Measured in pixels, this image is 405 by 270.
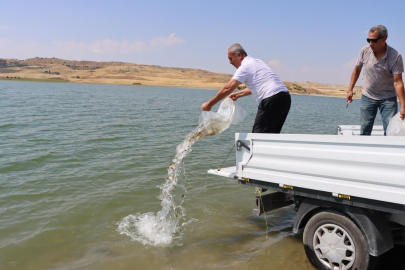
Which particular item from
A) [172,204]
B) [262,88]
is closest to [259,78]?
[262,88]

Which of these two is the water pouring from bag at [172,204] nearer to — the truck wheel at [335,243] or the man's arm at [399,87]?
the truck wheel at [335,243]

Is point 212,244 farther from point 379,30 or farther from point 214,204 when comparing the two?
point 379,30

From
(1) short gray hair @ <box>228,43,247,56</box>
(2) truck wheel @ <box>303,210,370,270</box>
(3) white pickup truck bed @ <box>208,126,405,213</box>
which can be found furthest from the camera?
(1) short gray hair @ <box>228,43,247,56</box>

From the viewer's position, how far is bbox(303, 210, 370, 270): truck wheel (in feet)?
10.7

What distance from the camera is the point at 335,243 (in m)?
3.49

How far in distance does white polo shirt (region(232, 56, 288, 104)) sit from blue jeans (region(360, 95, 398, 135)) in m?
1.50

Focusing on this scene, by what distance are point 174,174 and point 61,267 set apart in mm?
2220

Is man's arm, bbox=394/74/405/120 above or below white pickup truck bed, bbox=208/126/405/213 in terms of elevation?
above

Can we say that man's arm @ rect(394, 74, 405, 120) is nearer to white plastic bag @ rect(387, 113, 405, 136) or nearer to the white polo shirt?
white plastic bag @ rect(387, 113, 405, 136)

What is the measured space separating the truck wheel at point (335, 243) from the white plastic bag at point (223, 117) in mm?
1938

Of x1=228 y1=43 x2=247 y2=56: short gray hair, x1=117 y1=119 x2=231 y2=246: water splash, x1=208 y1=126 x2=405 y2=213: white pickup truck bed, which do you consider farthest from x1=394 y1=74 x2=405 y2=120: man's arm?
x1=117 y1=119 x2=231 y2=246: water splash

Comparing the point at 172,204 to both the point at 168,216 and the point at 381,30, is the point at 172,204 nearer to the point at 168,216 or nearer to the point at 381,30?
the point at 168,216

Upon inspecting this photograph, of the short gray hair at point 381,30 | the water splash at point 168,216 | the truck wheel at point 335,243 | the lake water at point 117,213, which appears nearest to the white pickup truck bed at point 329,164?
the truck wheel at point 335,243

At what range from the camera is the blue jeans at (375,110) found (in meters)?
4.76
